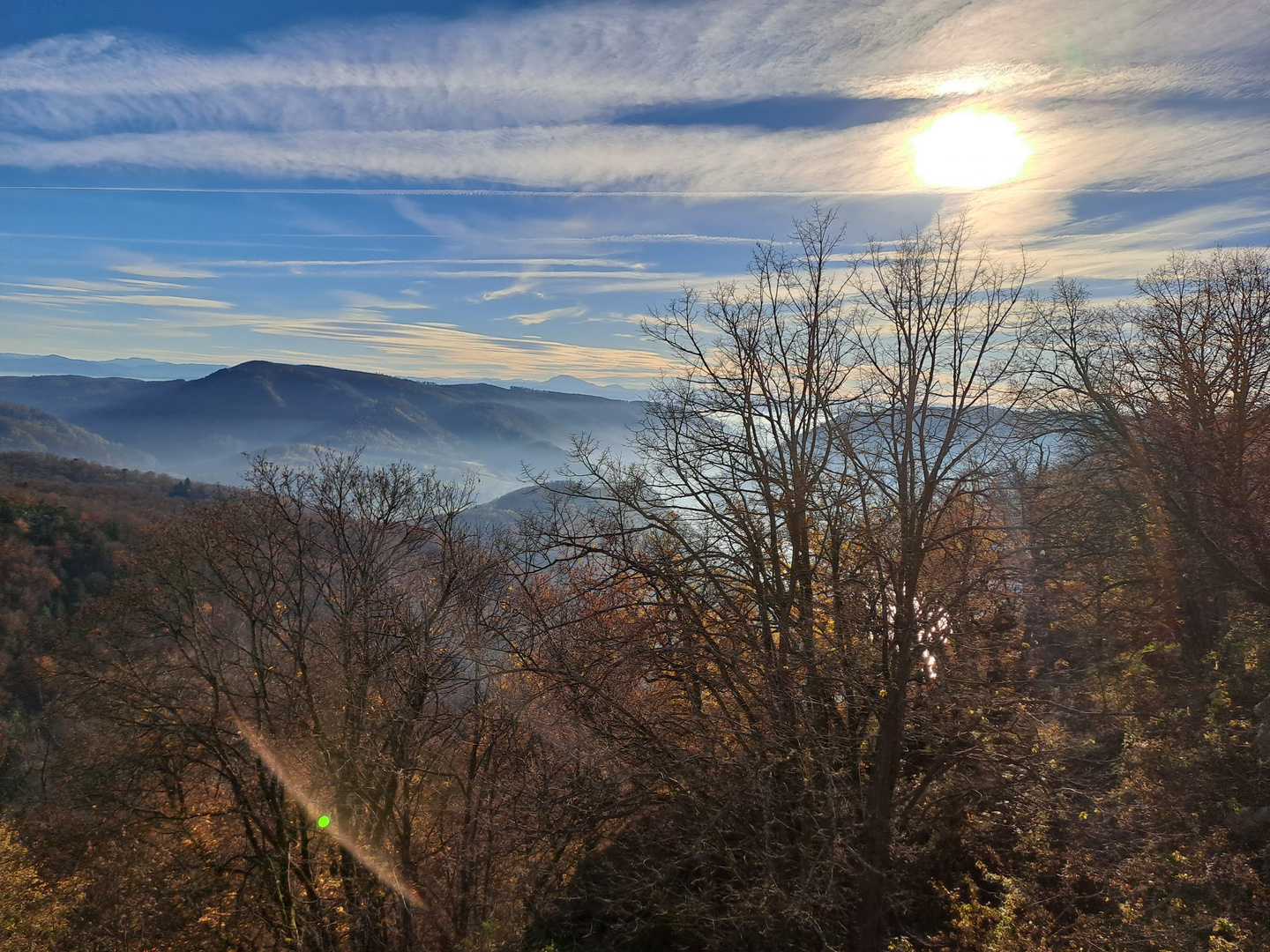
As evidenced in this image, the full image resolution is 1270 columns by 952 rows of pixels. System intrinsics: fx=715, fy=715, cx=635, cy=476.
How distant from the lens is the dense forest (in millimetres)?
9141

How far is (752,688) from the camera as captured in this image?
31.7 ft

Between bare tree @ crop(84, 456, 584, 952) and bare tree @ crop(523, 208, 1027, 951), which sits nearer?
bare tree @ crop(523, 208, 1027, 951)

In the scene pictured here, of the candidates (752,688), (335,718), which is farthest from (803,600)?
(335,718)

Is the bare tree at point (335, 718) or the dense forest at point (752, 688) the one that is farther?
the bare tree at point (335, 718)

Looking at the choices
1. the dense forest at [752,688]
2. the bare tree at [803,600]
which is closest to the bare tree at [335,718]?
the dense forest at [752,688]

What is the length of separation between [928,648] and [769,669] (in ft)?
8.21

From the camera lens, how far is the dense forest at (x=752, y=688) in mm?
9141

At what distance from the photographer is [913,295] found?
10.4 meters

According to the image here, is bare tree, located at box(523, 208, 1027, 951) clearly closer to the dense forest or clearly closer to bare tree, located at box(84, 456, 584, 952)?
the dense forest

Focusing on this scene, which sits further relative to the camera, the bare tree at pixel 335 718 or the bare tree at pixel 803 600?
the bare tree at pixel 335 718

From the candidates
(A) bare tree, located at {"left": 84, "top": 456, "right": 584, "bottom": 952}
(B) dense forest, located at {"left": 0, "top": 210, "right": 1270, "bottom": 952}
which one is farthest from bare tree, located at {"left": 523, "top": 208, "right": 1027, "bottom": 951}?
(A) bare tree, located at {"left": 84, "top": 456, "right": 584, "bottom": 952}

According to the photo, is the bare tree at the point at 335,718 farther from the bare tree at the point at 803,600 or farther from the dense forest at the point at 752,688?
the bare tree at the point at 803,600

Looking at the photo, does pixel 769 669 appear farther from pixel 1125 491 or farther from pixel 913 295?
pixel 1125 491

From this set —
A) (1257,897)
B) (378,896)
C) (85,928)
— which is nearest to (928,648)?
(1257,897)
